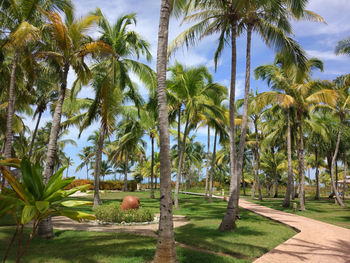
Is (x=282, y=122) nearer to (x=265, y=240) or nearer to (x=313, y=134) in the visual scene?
(x=313, y=134)

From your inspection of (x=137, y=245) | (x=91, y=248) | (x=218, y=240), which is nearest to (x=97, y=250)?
(x=91, y=248)

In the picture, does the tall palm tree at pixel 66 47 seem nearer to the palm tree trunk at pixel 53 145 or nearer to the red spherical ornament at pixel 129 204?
the palm tree trunk at pixel 53 145

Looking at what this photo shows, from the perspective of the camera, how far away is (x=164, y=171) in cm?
544

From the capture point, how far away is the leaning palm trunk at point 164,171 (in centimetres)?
514

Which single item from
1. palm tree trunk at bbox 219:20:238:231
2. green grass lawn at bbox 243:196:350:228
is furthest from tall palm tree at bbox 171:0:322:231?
green grass lawn at bbox 243:196:350:228

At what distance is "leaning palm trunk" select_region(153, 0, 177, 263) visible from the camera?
5.14 metres

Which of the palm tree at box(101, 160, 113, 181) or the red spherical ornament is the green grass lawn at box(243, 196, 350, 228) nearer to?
the red spherical ornament

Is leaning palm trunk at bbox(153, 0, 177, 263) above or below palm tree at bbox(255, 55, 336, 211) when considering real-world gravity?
below

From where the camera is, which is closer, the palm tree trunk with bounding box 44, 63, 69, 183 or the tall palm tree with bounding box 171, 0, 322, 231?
the palm tree trunk with bounding box 44, 63, 69, 183

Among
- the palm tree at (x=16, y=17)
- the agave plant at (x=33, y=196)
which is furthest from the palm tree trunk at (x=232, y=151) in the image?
the agave plant at (x=33, y=196)

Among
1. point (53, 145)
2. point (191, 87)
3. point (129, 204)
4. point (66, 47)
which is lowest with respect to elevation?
point (129, 204)

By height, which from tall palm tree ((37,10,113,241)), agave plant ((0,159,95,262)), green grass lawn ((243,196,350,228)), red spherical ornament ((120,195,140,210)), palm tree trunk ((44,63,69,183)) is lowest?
green grass lawn ((243,196,350,228))

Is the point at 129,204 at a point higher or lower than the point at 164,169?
lower

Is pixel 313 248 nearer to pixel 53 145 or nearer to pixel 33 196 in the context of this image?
pixel 33 196
